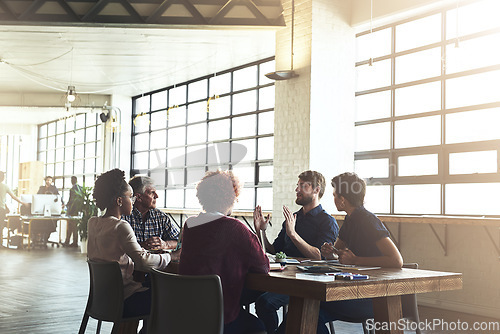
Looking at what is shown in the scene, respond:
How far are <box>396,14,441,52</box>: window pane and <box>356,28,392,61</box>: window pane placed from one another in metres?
0.20

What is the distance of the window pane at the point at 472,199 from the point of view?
21.1ft

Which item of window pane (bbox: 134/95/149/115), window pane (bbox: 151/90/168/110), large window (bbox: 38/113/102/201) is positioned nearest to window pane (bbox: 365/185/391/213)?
window pane (bbox: 151/90/168/110)

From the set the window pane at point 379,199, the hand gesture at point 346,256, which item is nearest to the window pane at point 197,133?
the window pane at point 379,199

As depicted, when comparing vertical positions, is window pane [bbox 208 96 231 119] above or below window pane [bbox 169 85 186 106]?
below

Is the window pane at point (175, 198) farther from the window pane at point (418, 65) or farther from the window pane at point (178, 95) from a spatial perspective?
the window pane at point (418, 65)

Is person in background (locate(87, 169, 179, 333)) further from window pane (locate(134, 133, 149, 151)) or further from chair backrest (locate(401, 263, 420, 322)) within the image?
window pane (locate(134, 133, 149, 151))

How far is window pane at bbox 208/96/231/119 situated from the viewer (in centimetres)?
1148

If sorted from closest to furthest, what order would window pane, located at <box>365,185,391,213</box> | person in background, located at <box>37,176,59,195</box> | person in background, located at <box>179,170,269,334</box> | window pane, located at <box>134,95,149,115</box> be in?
1. person in background, located at <box>179,170,269,334</box>
2. window pane, located at <box>365,185,391,213</box>
3. window pane, located at <box>134,95,149,115</box>
4. person in background, located at <box>37,176,59,195</box>

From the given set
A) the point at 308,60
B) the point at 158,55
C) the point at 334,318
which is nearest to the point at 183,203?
the point at 158,55

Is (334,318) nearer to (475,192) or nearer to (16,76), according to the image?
(475,192)

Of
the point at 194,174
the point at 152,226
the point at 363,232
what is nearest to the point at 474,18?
the point at 363,232

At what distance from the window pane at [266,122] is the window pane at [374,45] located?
2359 millimetres

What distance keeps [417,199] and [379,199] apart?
0.62m

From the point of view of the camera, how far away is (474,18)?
6.74 m
